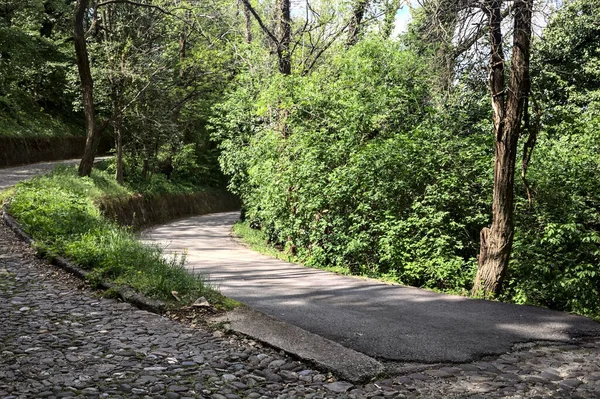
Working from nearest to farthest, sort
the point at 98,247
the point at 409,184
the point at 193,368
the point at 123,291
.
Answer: the point at 193,368, the point at 123,291, the point at 98,247, the point at 409,184

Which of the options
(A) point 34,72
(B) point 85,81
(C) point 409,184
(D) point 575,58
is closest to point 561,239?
(C) point 409,184

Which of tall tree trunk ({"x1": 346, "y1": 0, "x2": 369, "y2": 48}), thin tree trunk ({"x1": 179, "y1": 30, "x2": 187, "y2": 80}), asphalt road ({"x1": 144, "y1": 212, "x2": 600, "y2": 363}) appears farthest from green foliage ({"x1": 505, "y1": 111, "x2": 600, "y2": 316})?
thin tree trunk ({"x1": 179, "y1": 30, "x2": 187, "y2": 80})

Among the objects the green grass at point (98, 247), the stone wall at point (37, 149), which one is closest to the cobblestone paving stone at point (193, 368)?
the green grass at point (98, 247)

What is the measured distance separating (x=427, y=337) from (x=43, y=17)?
2990cm

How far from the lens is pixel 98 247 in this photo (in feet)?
29.2

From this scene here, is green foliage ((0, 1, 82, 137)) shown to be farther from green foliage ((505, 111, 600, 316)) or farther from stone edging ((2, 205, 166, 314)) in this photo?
green foliage ((505, 111, 600, 316))

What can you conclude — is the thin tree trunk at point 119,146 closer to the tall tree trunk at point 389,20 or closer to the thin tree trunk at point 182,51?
the thin tree trunk at point 182,51

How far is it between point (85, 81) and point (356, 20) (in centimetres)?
1052

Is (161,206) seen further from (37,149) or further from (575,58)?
(575,58)

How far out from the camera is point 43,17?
28453 millimetres

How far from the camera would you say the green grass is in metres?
7.00

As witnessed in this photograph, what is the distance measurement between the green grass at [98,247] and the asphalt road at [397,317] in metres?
0.82

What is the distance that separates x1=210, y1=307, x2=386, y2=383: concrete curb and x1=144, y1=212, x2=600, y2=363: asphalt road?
9.3 inches

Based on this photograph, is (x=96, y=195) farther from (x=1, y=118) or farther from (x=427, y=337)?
(x=427, y=337)
